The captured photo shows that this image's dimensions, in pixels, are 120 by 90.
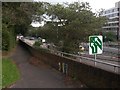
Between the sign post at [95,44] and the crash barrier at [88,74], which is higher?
the sign post at [95,44]

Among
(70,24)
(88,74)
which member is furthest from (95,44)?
(70,24)

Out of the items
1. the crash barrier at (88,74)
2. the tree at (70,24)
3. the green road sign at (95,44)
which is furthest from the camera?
the tree at (70,24)

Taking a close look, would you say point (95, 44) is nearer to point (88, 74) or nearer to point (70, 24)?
point (88, 74)

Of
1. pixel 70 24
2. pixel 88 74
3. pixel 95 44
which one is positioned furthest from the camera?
pixel 70 24

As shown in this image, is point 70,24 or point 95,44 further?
point 70,24

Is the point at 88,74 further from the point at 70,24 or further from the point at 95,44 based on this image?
the point at 70,24

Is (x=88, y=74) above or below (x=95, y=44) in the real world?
below

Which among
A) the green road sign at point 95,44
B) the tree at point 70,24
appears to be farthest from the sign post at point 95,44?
the tree at point 70,24

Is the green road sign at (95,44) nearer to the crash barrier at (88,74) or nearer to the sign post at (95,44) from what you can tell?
the sign post at (95,44)

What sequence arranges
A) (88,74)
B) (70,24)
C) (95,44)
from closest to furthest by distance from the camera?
(95,44), (88,74), (70,24)

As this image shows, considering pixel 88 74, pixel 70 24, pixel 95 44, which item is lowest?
pixel 88 74

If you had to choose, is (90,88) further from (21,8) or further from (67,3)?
(67,3)

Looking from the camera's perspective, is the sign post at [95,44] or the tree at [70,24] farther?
the tree at [70,24]

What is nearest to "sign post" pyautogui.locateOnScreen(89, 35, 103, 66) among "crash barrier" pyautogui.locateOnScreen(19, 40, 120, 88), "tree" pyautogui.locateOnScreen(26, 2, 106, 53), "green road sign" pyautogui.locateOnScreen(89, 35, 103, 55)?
"green road sign" pyautogui.locateOnScreen(89, 35, 103, 55)
